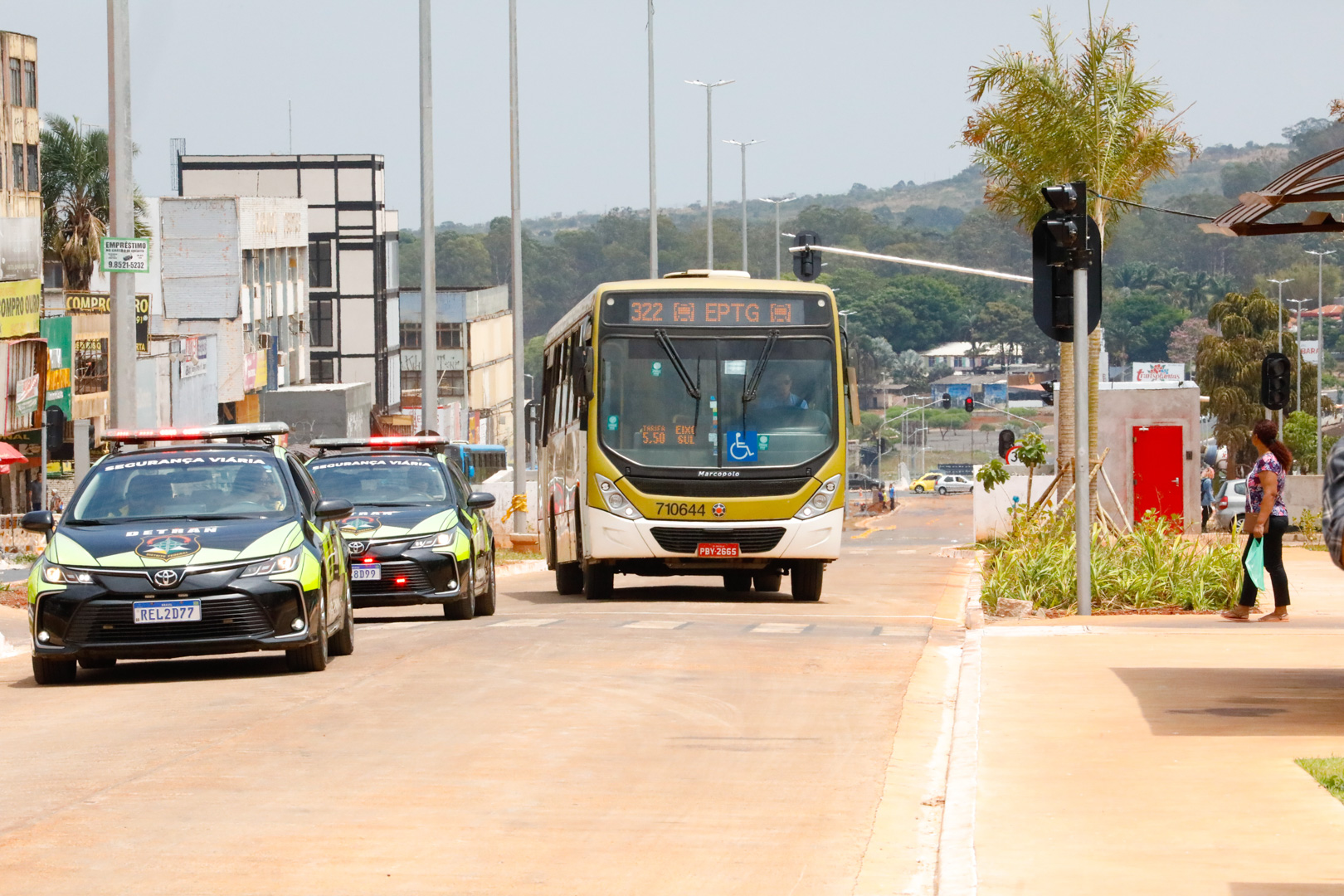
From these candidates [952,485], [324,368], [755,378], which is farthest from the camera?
A: [952,485]

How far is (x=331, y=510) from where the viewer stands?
46.9ft

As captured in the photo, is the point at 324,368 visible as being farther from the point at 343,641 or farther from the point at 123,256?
the point at 343,641

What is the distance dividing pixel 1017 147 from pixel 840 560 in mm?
8969

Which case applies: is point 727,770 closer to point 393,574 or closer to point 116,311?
point 393,574

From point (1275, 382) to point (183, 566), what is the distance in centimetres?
1392

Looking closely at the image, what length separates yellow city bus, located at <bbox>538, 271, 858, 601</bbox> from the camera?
838 inches

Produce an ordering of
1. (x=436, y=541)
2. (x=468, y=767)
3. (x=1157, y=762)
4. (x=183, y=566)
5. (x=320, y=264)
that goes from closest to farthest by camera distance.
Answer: (x=1157, y=762)
(x=468, y=767)
(x=183, y=566)
(x=436, y=541)
(x=320, y=264)

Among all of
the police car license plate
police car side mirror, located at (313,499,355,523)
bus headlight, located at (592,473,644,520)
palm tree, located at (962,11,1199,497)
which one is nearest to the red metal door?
palm tree, located at (962,11,1199,497)

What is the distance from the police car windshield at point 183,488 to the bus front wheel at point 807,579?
8.56 m

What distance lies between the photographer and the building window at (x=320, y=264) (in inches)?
3620

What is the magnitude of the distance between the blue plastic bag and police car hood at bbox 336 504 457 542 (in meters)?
7.33

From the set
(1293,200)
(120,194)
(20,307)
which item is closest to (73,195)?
(20,307)

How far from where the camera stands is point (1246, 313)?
82.9 m

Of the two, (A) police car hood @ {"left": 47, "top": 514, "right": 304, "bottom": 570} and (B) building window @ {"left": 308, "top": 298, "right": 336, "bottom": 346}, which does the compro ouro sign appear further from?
(A) police car hood @ {"left": 47, "top": 514, "right": 304, "bottom": 570}
